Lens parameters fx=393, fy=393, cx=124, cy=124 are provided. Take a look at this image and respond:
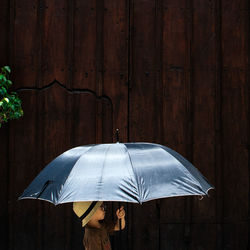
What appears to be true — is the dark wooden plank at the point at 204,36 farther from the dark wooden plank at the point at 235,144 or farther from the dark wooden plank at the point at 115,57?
the dark wooden plank at the point at 115,57

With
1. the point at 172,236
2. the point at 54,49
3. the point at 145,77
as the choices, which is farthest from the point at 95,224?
the point at 54,49

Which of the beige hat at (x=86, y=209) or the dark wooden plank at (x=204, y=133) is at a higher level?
the dark wooden plank at (x=204, y=133)

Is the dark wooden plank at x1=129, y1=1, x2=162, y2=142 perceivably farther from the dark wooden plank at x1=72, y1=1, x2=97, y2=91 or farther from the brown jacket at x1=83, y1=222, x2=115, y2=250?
the brown jacket at x1=83, y1=222, x2=115, y2=250

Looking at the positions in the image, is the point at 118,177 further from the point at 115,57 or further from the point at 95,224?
the point at 115,57

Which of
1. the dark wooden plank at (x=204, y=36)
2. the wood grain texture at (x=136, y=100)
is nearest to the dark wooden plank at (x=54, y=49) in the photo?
the wood grain texture at (x=136, y=100)

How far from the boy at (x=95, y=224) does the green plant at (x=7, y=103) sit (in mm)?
1564

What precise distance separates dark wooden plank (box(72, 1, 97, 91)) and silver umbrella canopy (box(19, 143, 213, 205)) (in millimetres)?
1950

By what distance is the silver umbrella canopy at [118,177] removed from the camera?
7.42ft

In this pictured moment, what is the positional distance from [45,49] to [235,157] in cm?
250

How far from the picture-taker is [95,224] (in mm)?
2967

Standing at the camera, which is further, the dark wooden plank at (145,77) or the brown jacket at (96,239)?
the dark wooden plank at (145,77)

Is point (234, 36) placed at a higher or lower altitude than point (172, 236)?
higher

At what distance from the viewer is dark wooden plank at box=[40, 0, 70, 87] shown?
178 inches

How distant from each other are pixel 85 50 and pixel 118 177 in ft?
8.30
